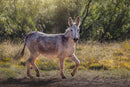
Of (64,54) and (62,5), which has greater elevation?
(62,5)

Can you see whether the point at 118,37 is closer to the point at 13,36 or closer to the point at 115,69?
the point at 13,36

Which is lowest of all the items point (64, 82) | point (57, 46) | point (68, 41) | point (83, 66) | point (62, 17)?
point (83, 66)

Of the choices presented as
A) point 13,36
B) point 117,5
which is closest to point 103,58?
point 13,36

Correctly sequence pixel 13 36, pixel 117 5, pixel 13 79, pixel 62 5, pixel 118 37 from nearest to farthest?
pixel 13 79
pixel 13 36
pixel 62 5
pixel 117 5
pixel 118 37

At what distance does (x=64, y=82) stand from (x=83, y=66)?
11.4 ft

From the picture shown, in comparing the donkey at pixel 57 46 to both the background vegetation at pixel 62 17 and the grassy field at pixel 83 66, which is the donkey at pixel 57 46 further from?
the background vegetation at pixel 62 17

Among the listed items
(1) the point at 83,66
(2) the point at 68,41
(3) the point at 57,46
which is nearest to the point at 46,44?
(3) the point at 57,46

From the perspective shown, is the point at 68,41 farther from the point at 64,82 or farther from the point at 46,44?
the point at 64,82

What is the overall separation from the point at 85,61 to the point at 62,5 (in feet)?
25.2

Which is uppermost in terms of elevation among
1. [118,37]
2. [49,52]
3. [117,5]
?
[117,5]

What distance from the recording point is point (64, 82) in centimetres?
720

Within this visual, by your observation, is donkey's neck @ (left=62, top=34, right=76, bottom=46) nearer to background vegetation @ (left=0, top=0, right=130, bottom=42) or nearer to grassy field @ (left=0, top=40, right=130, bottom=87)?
grassy field @ (left=0, top=40, right=130, bottom=87)

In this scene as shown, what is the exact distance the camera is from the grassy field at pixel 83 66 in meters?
8.21

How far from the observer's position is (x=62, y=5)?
17.7 metres
